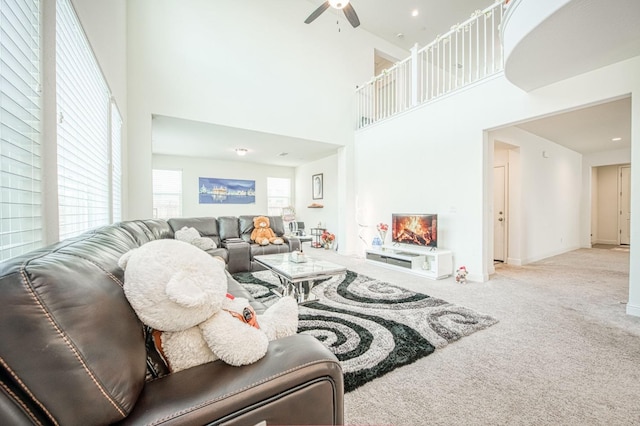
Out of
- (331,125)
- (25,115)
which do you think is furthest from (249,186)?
(25,115)

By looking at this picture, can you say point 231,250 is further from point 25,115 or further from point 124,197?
point 25,115

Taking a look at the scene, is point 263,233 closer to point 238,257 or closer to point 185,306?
point 238,257

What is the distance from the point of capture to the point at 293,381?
74 cm

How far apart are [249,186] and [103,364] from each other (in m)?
7.45

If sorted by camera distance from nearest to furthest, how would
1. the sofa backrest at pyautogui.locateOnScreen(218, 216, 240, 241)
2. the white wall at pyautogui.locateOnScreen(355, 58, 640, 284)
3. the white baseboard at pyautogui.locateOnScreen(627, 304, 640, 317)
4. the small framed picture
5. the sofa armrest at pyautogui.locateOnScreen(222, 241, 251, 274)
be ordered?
the white baseboard at pyautogui.locateOnScreen(627, 304, 640, 317)
the white wall at pyautogui.locateOnScreen(355, 58, 640, 284)
the sofa armrest at pyautogui.locateOnScreen(222, 241, 251, 274)
the sofa backrest at pyautogui.locateOnScreen(218, 216, 240, 241)
the small framed picture

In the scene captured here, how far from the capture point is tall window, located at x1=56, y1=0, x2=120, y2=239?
1.37 meters

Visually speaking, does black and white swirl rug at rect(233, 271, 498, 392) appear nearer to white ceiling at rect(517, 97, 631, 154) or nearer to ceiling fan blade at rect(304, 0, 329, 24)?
white ceiling at rect(517, 97, 631, 154)

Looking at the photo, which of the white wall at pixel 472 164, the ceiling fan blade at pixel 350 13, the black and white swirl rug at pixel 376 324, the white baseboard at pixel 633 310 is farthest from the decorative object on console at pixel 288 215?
the white baseboard at pixel 633 310

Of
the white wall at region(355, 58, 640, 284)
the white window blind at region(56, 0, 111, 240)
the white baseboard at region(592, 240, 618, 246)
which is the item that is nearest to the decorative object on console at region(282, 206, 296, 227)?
the white wall at region(355, 58, 640, 284)

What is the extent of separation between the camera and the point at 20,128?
0.95m

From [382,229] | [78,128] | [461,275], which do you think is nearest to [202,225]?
[78,128]

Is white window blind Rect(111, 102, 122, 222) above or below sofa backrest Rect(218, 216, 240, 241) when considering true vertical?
above

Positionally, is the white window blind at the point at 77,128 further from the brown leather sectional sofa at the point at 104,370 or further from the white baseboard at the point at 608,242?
the white baseboard at the point at 608,242

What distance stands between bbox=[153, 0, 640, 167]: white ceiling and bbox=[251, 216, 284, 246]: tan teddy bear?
1596 mm
